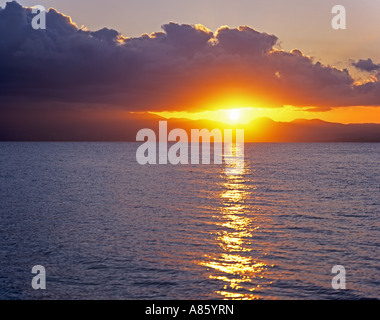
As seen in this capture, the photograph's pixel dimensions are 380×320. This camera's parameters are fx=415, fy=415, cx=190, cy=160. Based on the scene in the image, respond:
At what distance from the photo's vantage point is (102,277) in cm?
2597

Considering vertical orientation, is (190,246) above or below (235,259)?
above

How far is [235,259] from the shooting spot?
98.7ft

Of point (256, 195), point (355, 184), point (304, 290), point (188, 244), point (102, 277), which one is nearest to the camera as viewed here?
point (304, 290)

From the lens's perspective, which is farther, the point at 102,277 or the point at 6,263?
the point at 6,263

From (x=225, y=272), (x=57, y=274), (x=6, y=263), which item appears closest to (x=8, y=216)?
(x=6, y=263)

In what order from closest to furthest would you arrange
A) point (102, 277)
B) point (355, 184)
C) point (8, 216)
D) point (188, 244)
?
point (102, 277) → point (188, 244) → point (8, 216) → point (355, 184)

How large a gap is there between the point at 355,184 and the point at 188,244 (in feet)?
196

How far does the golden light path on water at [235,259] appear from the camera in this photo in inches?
955

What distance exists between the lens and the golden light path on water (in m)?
24.3

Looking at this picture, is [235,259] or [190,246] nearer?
[235,259]
